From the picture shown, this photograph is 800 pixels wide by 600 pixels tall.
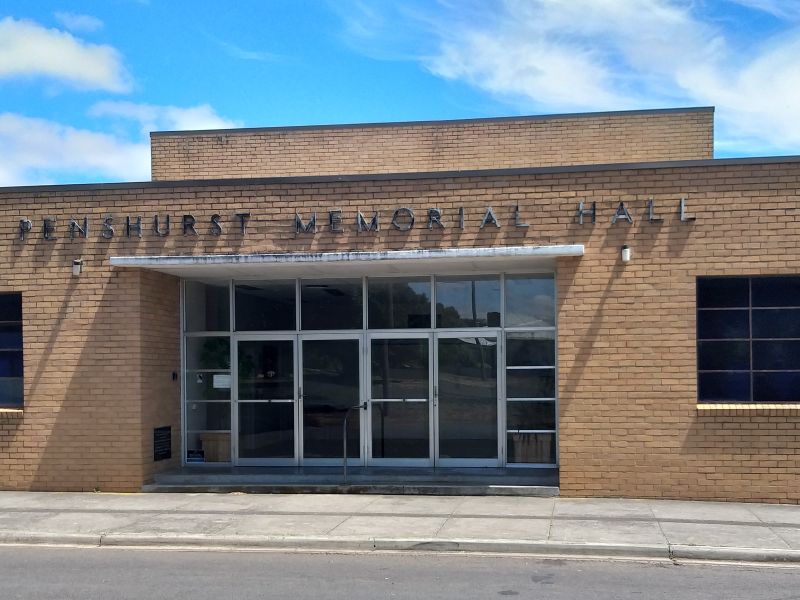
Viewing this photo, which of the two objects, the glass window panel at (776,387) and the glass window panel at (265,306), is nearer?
the glass window panel at (776,387)

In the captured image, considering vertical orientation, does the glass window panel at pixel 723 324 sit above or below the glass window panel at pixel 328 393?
above

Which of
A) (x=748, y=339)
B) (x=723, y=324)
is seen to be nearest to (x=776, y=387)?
(x=748, y=339)

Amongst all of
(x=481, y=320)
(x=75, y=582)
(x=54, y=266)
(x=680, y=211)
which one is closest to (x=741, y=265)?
(x=680, y=211)

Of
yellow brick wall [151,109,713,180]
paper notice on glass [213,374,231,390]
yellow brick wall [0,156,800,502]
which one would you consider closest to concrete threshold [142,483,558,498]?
yellow brick wall [0,156,800,502]

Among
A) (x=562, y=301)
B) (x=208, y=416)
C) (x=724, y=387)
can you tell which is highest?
(x=562, y=301)

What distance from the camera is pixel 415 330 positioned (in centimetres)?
1380

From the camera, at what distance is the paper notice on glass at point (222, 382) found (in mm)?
14312

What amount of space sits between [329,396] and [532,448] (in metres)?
3.32

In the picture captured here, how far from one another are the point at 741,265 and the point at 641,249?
132 cm

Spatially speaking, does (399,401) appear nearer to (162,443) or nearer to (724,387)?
(162,443)

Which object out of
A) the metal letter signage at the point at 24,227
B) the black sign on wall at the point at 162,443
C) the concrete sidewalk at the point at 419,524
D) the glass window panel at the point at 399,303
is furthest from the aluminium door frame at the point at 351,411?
the metal letter signage at the point at 24,227

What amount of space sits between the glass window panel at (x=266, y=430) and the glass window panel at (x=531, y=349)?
12.0ft

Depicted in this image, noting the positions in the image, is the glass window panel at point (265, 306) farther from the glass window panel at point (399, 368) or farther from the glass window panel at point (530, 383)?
the glass window panel at point (530, 383)

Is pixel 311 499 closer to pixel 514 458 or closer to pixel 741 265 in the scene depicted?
pixel 514 458
